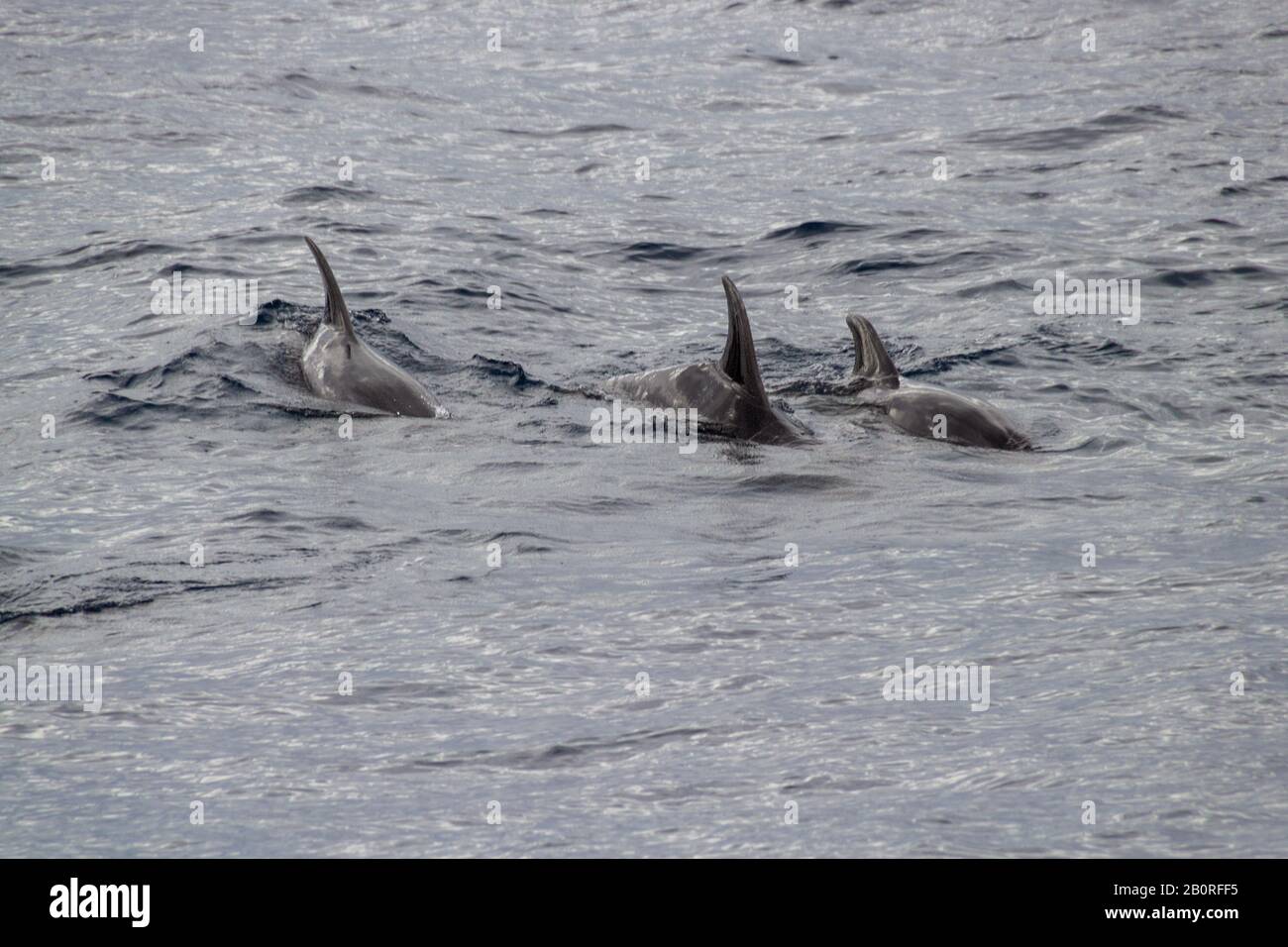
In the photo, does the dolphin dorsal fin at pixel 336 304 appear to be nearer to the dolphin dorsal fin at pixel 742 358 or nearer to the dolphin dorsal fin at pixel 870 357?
the dolphin dorsal fin at pixel 742 358

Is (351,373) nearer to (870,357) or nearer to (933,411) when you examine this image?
(870,357)

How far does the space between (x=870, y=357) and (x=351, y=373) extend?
12.6 feet

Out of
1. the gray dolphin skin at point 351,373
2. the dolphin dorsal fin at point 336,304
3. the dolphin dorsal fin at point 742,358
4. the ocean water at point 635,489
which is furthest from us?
the dolphin dorsal fin at point 336,304

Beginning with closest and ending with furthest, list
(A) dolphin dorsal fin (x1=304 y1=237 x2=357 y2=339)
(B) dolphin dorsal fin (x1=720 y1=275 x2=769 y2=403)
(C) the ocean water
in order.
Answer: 1. (C) the ocean water
2. (B) dolphin dorsal fin (x1=720 y1=275 x2=769 y2=403)
3. (A) dolphin dorsal fin (x1=304 y1=237 x2=357 y2=339)

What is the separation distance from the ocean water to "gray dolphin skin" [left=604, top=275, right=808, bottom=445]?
254mm

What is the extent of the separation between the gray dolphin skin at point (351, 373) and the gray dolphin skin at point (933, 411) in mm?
3170

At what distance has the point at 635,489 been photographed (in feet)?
36.4

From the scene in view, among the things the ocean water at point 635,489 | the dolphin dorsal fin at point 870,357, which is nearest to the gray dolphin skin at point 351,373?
the ocean water at point 635,489

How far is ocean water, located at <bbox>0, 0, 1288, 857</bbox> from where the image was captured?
6992mm

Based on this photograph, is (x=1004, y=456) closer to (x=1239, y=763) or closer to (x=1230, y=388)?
(x=1230, y=388)

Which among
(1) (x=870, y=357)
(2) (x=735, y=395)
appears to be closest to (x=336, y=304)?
(2) (x=735, y=395)

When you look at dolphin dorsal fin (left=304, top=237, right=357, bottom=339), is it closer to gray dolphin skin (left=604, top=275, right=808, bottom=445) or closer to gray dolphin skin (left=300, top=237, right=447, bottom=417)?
gray dolphin skin (left=300, top=237, right=447, bottom=417)

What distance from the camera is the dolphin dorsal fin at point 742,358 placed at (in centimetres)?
1186

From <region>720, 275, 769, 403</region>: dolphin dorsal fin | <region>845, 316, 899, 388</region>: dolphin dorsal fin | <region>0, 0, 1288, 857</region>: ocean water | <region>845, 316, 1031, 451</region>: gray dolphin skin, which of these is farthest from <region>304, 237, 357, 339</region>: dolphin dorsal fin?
<region>845, 316, 1031, 451</region>: gray dolphin skin
